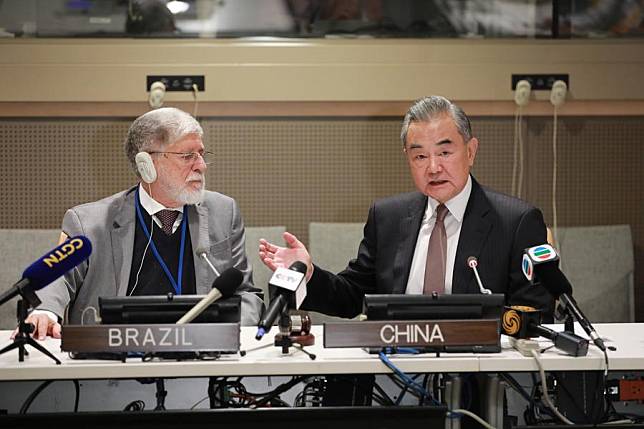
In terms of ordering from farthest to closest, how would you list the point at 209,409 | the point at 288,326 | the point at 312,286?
the point at 312,286, the point at 288,326, the point at 209,409

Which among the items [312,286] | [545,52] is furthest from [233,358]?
[545,52]

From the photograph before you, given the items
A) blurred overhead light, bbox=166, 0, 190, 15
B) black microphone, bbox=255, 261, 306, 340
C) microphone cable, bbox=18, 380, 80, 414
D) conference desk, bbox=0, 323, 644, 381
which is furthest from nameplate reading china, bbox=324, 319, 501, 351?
blurred overhead light, bbox=166, 0, 190, 15

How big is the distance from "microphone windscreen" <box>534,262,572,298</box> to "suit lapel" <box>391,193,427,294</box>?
2.82 feet

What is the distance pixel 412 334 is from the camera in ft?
7.11

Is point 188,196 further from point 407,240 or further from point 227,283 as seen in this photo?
point 227,283

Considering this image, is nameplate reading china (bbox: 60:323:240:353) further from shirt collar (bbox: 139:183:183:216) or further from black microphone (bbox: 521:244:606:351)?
shirt collar (bbox: 139:183:183:216)

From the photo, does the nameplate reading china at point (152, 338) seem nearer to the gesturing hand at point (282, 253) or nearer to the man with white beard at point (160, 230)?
the gesturing hand at point (282, 253)

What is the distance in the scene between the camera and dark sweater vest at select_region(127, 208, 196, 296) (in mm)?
3182

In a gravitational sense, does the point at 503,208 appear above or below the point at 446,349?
above

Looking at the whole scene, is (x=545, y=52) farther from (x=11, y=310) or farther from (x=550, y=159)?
(x=11, y=310)

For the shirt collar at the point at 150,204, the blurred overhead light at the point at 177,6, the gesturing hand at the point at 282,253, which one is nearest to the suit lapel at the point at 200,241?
the shirt collar at the point at 150,204

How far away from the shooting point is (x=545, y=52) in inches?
193

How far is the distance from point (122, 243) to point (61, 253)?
1.00 m

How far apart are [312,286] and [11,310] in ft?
6.86
